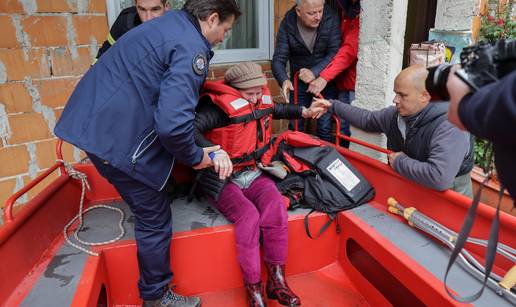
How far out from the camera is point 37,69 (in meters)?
2.60

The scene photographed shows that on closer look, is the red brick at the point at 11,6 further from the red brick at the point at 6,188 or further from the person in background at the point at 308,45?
the person in background at the point at 308,45

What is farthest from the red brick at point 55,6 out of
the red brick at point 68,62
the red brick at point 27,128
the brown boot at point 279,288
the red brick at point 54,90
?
the brown boot at point 279,288

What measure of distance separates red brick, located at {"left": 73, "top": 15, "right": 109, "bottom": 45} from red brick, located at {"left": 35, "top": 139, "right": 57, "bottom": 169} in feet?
2.64

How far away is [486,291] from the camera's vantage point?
4.95 feet

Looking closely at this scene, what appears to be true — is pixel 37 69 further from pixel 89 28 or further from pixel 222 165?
pixel 222 165

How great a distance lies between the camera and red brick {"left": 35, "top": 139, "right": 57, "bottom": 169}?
272cm

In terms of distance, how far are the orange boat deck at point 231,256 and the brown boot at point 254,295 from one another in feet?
0.51

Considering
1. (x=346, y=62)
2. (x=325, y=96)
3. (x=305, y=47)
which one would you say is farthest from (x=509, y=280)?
(x=305, y=47)

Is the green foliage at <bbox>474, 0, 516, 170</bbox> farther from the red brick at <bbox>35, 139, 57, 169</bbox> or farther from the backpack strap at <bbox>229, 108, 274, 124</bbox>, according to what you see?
the red brick at <bbox>35, 139, 57, 169</bbox>

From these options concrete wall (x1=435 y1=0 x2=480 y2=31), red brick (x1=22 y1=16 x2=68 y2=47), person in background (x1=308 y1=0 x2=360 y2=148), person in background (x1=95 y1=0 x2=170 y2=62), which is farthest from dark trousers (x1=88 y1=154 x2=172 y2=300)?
concrete wall (x1=435 y1=0 x2=480 y2=31)

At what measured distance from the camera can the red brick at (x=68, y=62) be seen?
8.76 ft

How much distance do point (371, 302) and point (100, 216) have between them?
1658 mm

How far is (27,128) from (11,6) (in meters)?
0.83

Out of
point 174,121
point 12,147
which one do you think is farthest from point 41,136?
point 174,121
